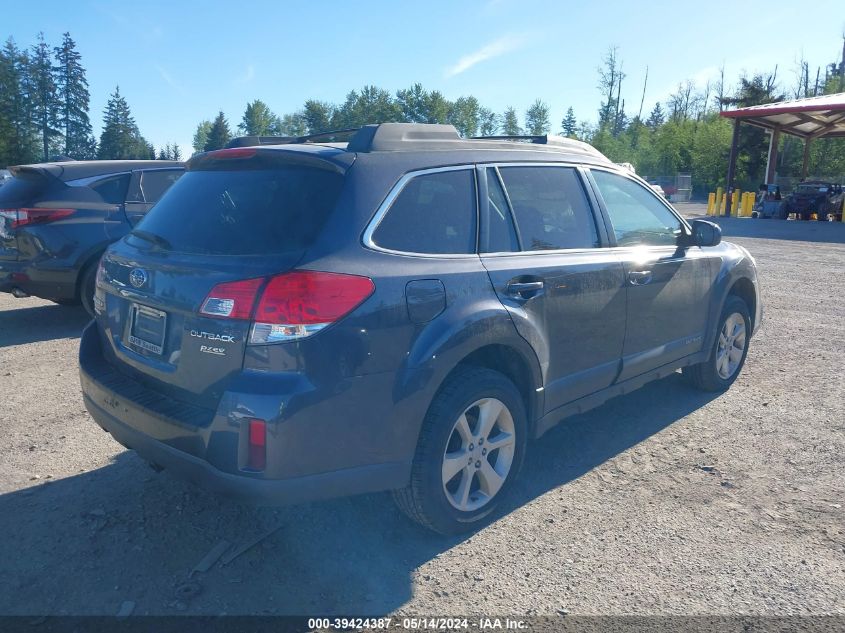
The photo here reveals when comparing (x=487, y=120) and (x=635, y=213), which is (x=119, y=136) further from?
(x=635, y=213)

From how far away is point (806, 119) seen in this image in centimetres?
3209

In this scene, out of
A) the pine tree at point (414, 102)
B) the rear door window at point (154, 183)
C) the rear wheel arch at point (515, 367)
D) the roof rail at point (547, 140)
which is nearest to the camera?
the rear wheel arch at point (515, 367)

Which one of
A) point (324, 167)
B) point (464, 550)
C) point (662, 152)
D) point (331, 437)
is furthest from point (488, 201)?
point (662, 152)

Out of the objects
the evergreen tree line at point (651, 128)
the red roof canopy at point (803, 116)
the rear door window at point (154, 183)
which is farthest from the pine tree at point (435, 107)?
the rear door window at point (154, 183)

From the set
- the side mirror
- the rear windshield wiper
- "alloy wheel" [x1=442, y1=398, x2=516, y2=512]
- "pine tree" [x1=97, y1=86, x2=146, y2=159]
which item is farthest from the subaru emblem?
"pine tree" [x1=97, y1=86, x2=146, y2=159]

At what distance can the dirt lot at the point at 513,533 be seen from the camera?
2.82 metres

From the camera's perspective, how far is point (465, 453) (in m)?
3.24

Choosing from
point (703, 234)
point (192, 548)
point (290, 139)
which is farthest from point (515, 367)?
point (703, 234)

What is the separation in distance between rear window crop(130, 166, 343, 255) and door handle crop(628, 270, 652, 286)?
6.80 ft

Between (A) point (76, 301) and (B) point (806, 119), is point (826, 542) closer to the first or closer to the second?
(A) point (76, 301)

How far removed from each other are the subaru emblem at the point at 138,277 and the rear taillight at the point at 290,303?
0.60 metres

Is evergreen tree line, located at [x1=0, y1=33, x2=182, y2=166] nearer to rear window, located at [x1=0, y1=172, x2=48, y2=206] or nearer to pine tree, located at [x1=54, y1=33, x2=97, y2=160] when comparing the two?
pine tree, located at [x1=54, y1=33, x2=97, y2=160]

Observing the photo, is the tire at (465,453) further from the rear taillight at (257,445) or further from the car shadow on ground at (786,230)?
the car shadow on ground at (786,230)

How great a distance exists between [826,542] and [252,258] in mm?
2985
